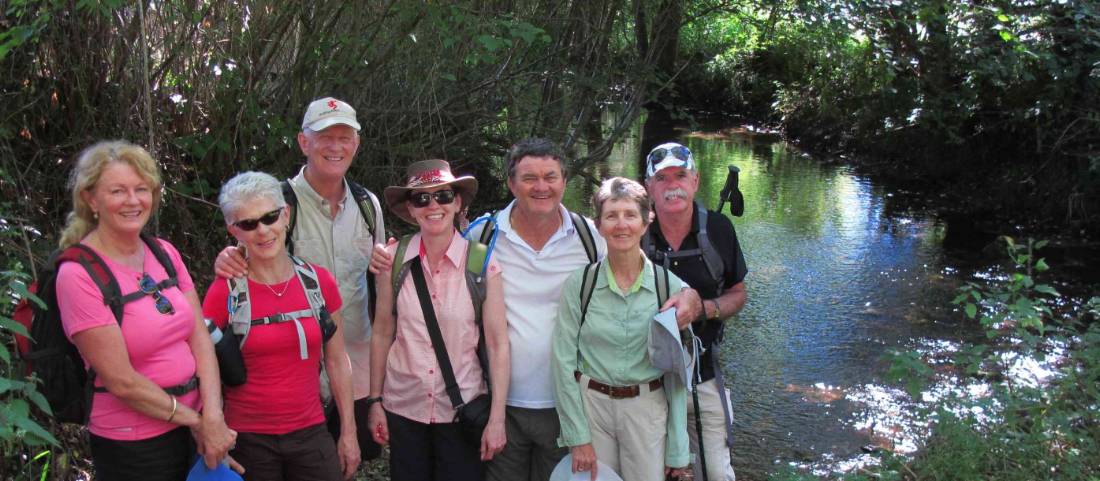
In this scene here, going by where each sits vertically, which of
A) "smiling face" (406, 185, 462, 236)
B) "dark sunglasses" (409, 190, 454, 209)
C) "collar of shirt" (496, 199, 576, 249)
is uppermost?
"dark sunglasses" (409, 190, 454, 209)

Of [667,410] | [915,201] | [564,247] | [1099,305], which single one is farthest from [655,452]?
[915,201]

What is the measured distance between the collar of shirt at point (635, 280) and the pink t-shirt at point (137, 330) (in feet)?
4.33

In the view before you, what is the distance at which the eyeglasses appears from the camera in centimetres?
253

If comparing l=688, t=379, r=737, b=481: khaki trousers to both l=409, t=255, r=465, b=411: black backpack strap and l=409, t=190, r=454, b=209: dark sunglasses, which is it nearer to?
l=409, t=255, r=465, b=411: black backpack strap

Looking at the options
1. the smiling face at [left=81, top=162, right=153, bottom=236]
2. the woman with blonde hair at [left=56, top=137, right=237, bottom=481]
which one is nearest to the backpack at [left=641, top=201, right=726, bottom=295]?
the woman with blonde hair at [left=56, top=137, right=237, bottom=481]

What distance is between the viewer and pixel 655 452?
9.77ft

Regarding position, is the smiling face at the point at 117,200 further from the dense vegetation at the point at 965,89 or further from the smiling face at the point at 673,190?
the dense vegetation at the point at 965,89

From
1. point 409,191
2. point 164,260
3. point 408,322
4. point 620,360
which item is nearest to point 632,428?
point 620,360

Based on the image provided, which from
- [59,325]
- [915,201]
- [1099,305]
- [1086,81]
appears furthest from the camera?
[915,201]

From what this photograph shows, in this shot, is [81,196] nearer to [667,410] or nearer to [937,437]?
[667,410]

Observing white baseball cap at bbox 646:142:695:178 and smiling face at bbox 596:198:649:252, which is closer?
smiling face at bbox 596:198:649:252

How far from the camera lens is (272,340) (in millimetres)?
2756

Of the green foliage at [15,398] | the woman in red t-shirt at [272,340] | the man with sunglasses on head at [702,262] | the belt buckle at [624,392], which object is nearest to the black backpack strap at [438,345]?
the woman in red t-shirt at [272,340]

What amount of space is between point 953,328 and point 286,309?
254 inches
